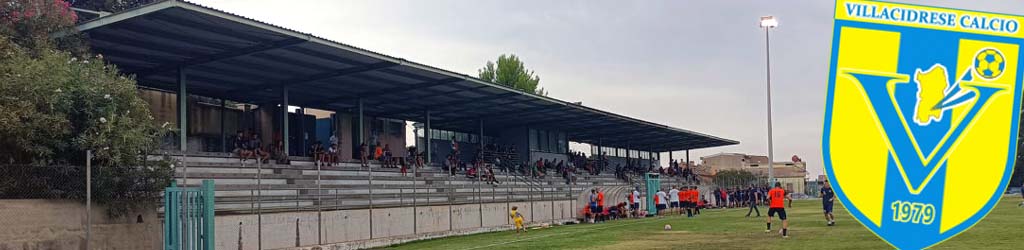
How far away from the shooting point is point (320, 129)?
40438mm

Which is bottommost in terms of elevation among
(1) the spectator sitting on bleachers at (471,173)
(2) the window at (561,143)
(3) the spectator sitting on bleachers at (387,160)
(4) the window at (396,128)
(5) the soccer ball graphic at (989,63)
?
(1) the spectator sitting on bleachers at (471,173)

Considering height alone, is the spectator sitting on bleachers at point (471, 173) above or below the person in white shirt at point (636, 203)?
above

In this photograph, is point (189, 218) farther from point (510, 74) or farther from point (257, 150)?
point (510, 74)

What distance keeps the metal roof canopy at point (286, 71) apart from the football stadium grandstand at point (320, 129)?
0.20ft

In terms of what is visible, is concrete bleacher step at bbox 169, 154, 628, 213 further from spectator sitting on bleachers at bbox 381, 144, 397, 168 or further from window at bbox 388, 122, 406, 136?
window at bbox 388, 122, 406, 136

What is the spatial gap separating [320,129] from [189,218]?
23.9 m

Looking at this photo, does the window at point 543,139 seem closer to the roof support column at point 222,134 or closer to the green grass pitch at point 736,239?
the roof support column at point 222,134

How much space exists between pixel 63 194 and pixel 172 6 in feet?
16.7

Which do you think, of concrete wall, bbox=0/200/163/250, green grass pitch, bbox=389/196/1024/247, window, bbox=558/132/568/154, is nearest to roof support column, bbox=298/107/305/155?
green grass pitch, bbox=389/196/1024/247

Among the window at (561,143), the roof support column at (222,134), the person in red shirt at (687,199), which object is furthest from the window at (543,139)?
the roof support column at (222,134)

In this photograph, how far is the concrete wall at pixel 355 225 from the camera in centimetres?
1952

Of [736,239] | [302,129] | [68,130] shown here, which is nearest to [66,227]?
[68,130]

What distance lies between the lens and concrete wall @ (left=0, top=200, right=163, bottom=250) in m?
14.4

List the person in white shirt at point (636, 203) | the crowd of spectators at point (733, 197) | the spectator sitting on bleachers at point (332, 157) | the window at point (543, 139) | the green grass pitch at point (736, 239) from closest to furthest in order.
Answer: the green grass pitch at point (736, 239) < the spectator sitting on bleachers at point (332, 157) < the person in white shirt at point (636, 203) < the window at point (543, 139) < the crowd of spectators at point (733, 197)
